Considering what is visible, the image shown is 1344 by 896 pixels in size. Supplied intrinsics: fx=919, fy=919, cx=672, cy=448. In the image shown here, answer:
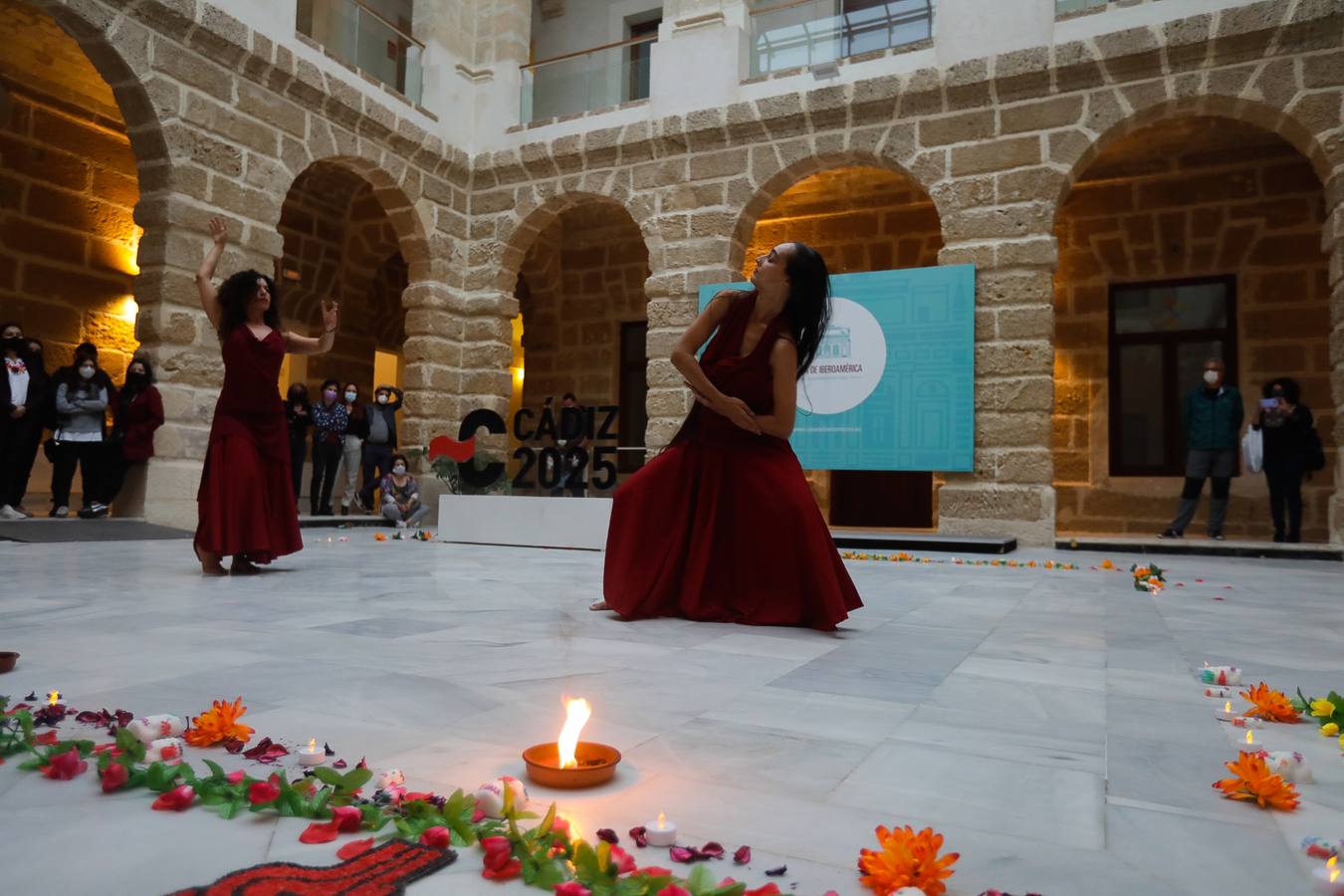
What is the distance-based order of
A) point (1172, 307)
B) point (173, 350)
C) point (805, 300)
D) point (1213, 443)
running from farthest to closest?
point (1172, 307), point (1213, 443), point (173, 350), point (805, 300)

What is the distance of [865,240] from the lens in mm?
11523

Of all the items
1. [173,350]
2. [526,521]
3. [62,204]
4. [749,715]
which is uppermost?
[62,204]

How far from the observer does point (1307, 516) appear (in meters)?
9.42

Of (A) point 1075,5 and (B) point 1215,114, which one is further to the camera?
(A) point 1075,5

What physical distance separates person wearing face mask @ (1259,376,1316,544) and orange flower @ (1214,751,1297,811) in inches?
304

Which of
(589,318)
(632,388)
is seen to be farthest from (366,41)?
(632,388)

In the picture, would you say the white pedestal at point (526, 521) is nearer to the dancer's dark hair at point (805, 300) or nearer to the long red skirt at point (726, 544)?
the long red skirt at point (726, 544)

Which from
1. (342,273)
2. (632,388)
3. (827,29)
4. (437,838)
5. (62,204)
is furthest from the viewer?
(632,388)

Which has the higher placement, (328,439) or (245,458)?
(328,439)

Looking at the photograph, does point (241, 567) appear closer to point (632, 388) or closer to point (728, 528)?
point (728, 528)

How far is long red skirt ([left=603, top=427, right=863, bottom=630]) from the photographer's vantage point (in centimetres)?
317

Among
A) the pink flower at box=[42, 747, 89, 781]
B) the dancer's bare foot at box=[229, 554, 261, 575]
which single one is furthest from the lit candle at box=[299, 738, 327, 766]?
the dancer's bare foot at box=[229, 554, 261, 575]

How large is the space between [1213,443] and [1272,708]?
7348 mm

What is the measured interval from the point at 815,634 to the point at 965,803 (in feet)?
5.33
